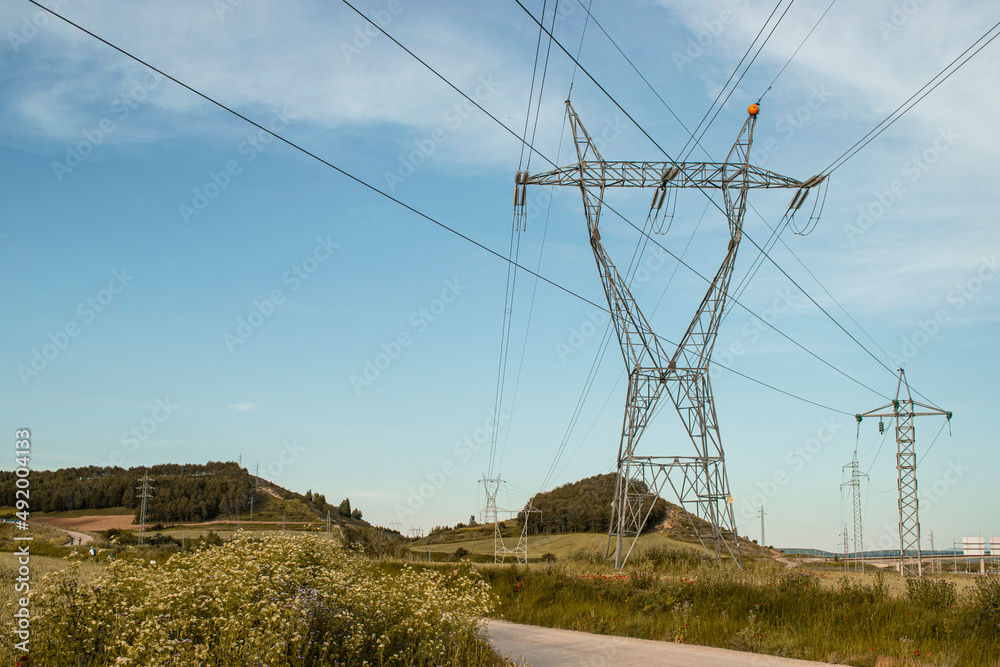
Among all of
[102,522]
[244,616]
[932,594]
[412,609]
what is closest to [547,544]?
[932,594]

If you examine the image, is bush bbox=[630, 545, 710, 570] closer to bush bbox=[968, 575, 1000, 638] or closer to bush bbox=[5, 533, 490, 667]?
bush bbox=[968, 575, 1000, 638]

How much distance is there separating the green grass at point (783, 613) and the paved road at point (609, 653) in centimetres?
71

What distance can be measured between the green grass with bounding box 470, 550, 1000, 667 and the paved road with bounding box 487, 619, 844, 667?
2.34 feet

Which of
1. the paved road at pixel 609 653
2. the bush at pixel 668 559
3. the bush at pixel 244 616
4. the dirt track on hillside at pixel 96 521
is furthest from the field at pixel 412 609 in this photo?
the dirt track on hillside at pixel 96 521

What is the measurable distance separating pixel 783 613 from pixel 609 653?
4335mm

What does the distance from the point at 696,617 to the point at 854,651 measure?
355 centimetres

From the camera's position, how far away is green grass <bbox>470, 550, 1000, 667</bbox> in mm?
11766

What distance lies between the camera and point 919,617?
42.1 feet

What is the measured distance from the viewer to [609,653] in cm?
1216

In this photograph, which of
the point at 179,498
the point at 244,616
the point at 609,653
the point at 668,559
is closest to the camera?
the point at 244,616

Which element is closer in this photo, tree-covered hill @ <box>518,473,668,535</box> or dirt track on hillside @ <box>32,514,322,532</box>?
tree-covered hill @ <box>518,473,668,535</box>

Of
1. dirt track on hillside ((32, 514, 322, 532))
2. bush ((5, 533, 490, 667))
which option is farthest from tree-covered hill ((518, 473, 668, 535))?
bush ((5, 533, 490, 667))

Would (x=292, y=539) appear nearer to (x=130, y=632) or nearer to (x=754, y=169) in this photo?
(x=130, y=632)

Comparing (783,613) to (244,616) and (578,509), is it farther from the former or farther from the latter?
(578,509)
